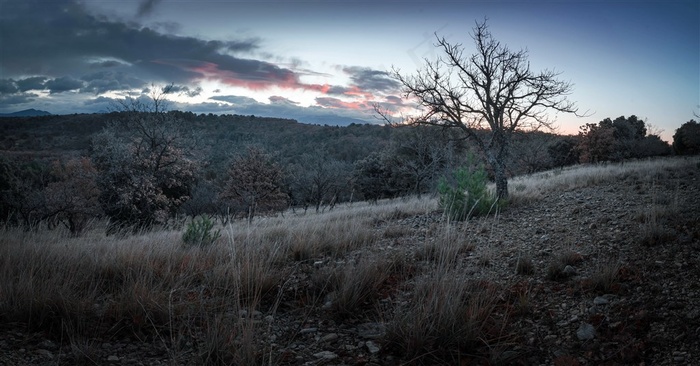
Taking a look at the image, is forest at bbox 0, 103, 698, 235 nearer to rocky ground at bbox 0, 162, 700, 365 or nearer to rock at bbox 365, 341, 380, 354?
rocky ground at bbox 0, 162, 700, 365

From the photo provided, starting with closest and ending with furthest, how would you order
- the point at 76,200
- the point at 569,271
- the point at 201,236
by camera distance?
1. the point at 569,271
2. the point at 201,236
3. the point at 76,200

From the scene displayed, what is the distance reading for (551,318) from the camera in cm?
314


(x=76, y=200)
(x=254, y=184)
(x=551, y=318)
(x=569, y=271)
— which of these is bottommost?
(x=76, y=200)

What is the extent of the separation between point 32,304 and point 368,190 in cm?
3508

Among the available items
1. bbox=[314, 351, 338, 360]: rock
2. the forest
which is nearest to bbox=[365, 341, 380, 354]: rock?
bbox=[314, 351, 338, 360]: rock

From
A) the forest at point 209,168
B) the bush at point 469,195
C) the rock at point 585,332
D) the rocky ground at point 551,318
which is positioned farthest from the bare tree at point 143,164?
the rock at point 585,332

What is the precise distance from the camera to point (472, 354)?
2709mm

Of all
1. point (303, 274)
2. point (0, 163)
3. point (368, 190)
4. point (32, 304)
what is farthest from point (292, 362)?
point (368, 190)

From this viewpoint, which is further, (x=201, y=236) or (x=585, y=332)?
(x=201, y=236)

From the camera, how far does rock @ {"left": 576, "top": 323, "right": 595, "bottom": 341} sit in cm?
282

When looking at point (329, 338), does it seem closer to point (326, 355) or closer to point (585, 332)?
point (326, 355)

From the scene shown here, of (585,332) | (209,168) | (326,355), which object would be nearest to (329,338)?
(326,355)

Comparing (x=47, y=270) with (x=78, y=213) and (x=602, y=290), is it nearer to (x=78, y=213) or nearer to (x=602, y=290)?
(x=602, y=290)

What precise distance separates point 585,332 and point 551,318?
30 cm
